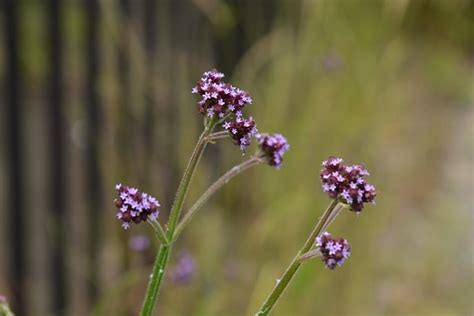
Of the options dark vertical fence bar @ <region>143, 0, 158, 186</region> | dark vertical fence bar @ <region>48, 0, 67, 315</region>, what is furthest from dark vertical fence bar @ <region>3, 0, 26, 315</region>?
dark vertical fence bar @ <region>143, 0, 158, 186</region>

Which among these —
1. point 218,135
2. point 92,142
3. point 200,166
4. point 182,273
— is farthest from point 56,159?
point 218,135

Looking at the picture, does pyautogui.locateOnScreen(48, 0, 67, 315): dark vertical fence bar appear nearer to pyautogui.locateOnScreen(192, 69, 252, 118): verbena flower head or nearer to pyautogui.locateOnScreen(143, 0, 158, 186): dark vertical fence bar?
pyautogui.locateOnScreen(143, 0, 158, 186): dark vertical fence bar

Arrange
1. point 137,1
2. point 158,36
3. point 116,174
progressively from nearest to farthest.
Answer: point 116,174
point 137,1
point 158,36

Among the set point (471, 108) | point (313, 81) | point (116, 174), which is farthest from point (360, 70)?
point (471, 108)

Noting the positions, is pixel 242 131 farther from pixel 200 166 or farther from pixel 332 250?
pixel 200 166

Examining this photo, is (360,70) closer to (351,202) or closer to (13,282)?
(13,282)

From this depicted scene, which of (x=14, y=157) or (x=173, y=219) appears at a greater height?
(x=14, y=157)
